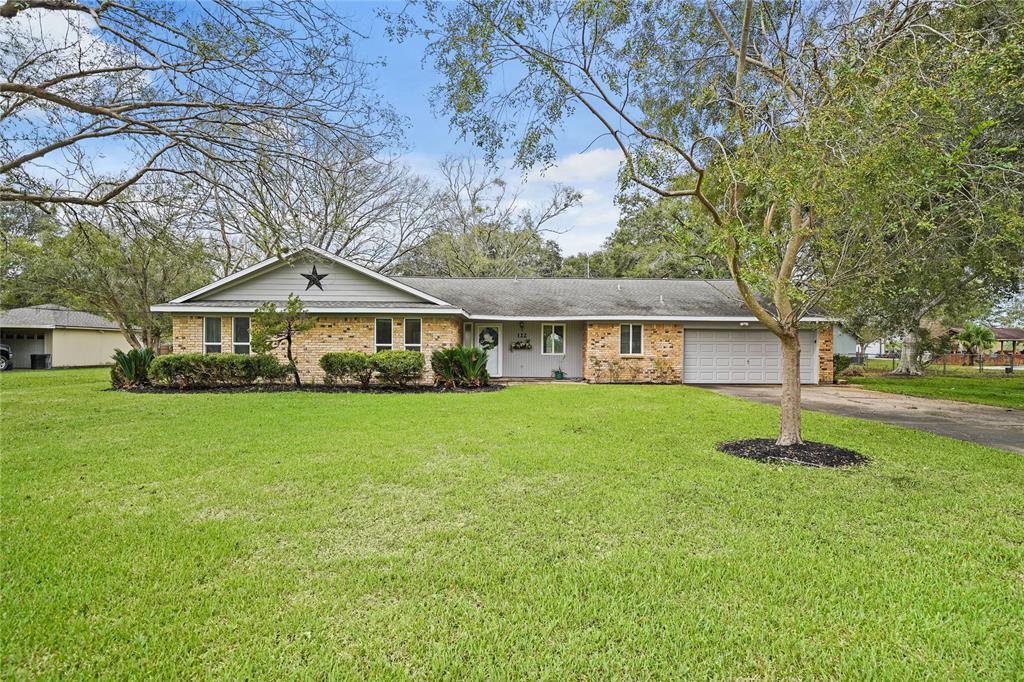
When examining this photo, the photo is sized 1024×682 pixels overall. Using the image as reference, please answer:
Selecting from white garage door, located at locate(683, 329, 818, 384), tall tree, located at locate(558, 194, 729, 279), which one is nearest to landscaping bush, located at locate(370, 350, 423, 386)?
white garage door, located at locate(683, 329, 818, 384)

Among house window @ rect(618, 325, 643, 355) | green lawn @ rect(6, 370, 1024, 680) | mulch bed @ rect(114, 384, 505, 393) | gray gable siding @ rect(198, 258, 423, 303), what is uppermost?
gray gable siding @ rect(198, 258, 423, 303)

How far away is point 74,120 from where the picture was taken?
314 inches

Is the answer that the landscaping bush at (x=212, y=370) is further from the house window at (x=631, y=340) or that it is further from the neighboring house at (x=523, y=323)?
the house window at (x=631, y=340)

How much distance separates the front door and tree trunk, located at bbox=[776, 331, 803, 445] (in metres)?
12.2

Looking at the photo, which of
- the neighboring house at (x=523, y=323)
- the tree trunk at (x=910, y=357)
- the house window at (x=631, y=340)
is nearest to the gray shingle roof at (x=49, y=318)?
the neighboring house at (x=523, y=323)

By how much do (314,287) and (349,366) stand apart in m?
3.43

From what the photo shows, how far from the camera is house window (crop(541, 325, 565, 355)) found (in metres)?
18.9

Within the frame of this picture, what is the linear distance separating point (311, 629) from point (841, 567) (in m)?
3.42

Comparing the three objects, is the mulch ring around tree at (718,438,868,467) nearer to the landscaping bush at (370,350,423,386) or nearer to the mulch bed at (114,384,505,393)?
the mulch bed at (114,384,505,393)

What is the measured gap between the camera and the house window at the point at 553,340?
18875 mm

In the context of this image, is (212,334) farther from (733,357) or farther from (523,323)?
(733,357)

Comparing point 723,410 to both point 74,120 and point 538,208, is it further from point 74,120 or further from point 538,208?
point 538,208

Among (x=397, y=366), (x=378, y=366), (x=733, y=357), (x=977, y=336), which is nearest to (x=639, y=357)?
(x=733, y=357)

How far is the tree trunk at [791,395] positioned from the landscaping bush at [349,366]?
10.5 metres
